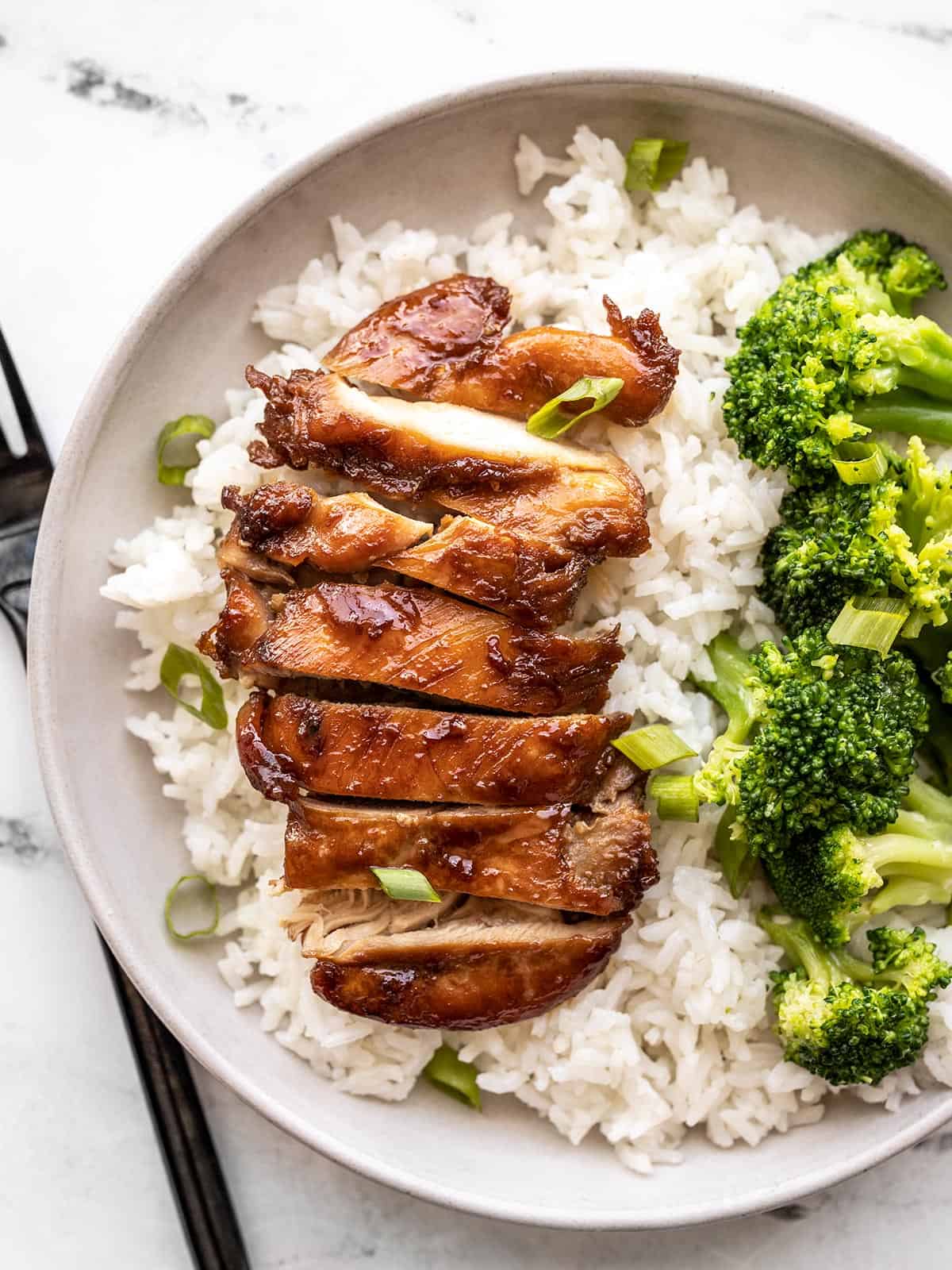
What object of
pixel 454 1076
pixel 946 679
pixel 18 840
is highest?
pixel 946 679

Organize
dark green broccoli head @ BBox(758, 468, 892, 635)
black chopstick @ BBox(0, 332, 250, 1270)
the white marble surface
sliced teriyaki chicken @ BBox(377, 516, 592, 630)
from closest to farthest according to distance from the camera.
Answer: sliced teriyaki chicken @ BBox(377, 516, 592, 630), dark green broccoli head @ BBox(758, 468, 892, 635), black chopstick @ BBox(0, 332, 250, 1270), the white marble surface

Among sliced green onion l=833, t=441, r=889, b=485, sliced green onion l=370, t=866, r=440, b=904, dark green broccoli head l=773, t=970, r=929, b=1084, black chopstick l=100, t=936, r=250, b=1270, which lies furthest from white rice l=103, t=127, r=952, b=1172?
sliced green onion l=370, t=866, r=440, b=904

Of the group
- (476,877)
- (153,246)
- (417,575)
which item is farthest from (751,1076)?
(153,246)

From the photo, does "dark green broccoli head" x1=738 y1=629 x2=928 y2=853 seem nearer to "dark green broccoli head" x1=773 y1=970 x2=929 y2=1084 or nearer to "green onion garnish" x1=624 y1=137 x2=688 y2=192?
"dark green broccoli head" x1=773 y1=970 x2=929 y2=1084

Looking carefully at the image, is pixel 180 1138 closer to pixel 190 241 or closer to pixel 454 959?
pixel 454 959

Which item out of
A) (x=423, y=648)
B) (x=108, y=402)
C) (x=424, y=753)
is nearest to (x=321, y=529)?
A: (x=423, y=648)

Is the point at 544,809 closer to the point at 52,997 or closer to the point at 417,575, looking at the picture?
the point at 417,575
